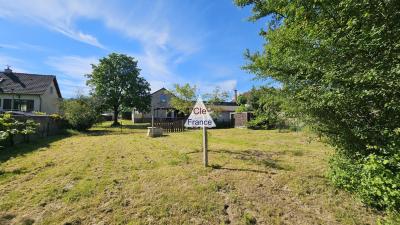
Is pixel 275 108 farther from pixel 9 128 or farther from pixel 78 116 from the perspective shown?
pixel 78 116

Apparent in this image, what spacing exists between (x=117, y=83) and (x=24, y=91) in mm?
9844

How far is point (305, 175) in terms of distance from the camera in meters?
5.91

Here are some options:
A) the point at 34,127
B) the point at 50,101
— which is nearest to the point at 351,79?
the point at 34,127

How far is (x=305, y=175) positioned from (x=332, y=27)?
3.49m

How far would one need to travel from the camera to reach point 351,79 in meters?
3.51

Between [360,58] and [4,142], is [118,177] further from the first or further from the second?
[4,142]

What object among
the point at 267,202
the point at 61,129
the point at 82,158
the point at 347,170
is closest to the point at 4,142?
the point at 82,158

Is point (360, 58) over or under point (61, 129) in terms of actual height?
over

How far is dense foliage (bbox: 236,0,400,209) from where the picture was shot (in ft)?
11.1

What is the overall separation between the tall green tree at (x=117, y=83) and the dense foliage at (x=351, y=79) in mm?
28835

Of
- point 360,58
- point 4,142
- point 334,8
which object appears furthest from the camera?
point 4,142

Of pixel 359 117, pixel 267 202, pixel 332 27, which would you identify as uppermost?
pixel 332 27

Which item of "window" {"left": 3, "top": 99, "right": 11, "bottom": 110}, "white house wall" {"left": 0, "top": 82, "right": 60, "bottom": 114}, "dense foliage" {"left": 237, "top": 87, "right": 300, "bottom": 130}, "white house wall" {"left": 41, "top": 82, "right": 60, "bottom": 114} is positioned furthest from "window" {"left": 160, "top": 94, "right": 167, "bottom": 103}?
"dense foliage" {"left": 237, "top": 87, "right": 300, "bottom": 130}

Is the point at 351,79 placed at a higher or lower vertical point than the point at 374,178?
higher
